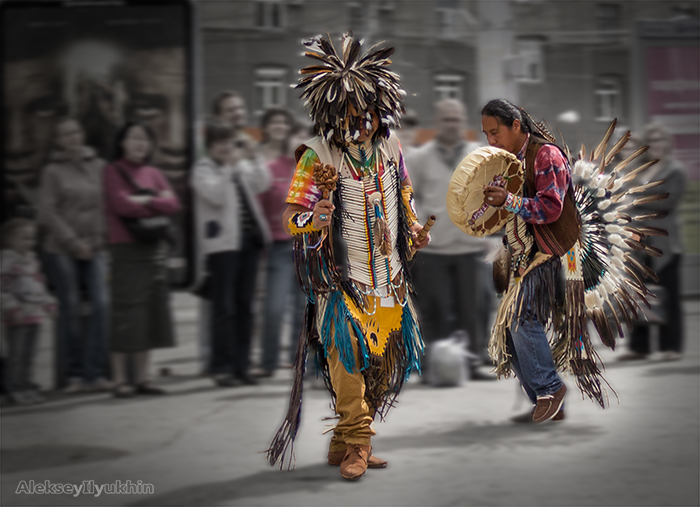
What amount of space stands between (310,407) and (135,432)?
110cm

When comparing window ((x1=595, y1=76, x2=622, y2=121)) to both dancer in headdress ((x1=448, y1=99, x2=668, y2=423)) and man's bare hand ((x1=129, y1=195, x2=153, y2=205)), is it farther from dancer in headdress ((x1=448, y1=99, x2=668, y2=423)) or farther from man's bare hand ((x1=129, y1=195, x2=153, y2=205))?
dancer in headdress ((x1=448, y1=99, x2=668, y2=423))

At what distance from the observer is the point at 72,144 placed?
6082mm

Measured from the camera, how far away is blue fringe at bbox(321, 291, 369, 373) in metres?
3.54

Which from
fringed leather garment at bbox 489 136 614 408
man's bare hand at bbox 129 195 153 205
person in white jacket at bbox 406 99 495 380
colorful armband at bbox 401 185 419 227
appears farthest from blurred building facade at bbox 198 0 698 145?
fringed leather garment at bbox 489 136 614 408

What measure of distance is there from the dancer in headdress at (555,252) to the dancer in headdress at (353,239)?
49 centimetres

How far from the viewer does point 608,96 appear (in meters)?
8.94

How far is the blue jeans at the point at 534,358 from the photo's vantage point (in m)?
3.09

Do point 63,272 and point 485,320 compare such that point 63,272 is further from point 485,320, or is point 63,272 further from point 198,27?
point 485,320

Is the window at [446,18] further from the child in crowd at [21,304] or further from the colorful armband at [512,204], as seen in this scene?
the colorful armband at [512,204]

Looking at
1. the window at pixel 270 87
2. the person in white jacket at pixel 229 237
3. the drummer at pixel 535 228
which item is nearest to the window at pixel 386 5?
the window at pixel 270 87

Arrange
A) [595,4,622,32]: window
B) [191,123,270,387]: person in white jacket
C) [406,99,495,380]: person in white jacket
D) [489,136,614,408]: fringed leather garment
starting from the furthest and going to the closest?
[595,4,622,32]: window, [406,99,495,380]: person in white jacket, [191,123,270,387]: person in white jacket, [489,136,614,408]: fringed leather garment

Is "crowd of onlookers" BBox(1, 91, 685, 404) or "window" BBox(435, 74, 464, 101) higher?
"window" BBox(435, 74, 464, 101)

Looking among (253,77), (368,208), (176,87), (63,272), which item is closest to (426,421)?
(368,208)

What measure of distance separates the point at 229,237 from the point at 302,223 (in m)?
2.79
